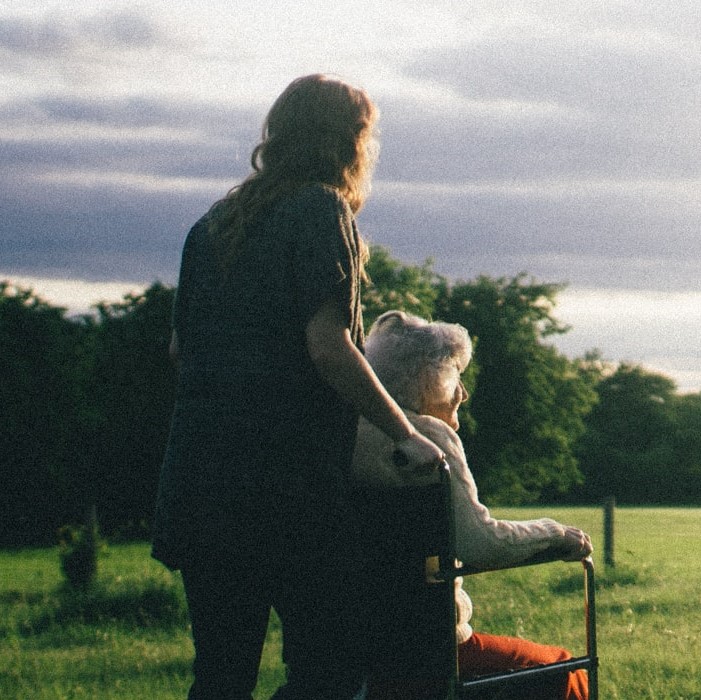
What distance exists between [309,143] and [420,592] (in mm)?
1329

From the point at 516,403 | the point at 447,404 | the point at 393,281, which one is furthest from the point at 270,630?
the point at 516,403

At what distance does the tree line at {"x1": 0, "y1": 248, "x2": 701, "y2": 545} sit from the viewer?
28750mm

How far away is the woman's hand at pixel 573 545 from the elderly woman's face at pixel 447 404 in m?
0.46

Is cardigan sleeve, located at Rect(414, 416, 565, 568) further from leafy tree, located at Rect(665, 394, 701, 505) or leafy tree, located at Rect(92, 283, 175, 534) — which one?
leafy tree, located at Rect(665, 394, 701, 505)

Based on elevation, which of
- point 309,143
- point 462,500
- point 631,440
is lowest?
→ point 631,440

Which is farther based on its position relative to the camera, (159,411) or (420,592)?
(159,411)

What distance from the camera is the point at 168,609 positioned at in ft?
35.8

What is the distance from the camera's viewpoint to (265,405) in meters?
3.09

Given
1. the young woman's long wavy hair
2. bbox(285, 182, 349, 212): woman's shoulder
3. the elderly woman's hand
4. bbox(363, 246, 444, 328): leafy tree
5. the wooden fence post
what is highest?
bbox(363, 246, 444, 328): leafy tree

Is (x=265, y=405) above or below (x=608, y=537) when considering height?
above

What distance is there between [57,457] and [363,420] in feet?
90.1

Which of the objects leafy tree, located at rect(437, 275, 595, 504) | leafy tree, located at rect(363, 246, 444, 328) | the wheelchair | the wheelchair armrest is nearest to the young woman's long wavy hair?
the wheelchair

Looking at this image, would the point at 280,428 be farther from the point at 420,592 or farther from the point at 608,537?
the point at 608,537

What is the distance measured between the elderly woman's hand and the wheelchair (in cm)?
38
